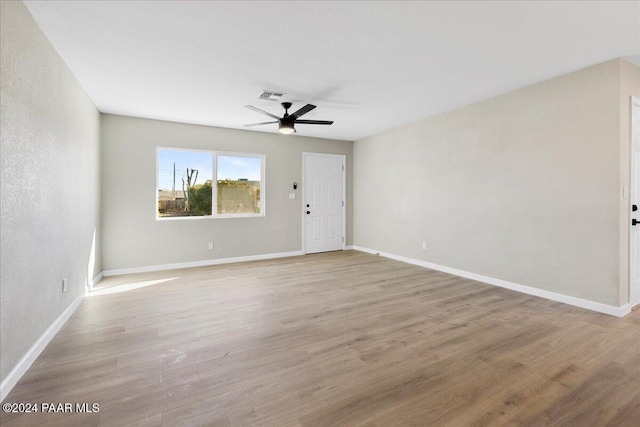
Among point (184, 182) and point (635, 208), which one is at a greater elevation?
point (184, 182)

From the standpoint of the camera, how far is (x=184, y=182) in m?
5.43

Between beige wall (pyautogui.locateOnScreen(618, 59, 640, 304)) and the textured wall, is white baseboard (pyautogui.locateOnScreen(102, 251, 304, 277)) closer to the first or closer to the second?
the textured wall

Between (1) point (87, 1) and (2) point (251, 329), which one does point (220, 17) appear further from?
(2) point (251, 329)

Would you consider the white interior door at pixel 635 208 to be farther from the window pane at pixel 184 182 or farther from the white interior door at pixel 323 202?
the window pane at pixel 184 182

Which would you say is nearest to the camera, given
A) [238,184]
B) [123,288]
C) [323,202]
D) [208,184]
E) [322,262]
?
[123,288]

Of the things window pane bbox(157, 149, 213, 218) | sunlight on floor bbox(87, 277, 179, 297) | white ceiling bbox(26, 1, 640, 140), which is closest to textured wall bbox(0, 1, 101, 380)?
white ceiling bbox(26, 1, 640, 140)

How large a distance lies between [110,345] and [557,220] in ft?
16.1

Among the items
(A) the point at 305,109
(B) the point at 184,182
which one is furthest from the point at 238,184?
(A) the point at 305,109

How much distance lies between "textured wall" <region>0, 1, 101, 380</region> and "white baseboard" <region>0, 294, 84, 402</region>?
0.04m

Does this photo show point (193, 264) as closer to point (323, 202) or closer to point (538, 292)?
point (323, 202)

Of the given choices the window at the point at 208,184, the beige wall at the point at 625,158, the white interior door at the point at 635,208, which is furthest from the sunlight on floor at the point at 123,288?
the white interior door at the point at 635,208

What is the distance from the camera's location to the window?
17.4 feet

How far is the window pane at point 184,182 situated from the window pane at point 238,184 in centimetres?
23

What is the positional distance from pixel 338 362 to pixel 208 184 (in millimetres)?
4413
